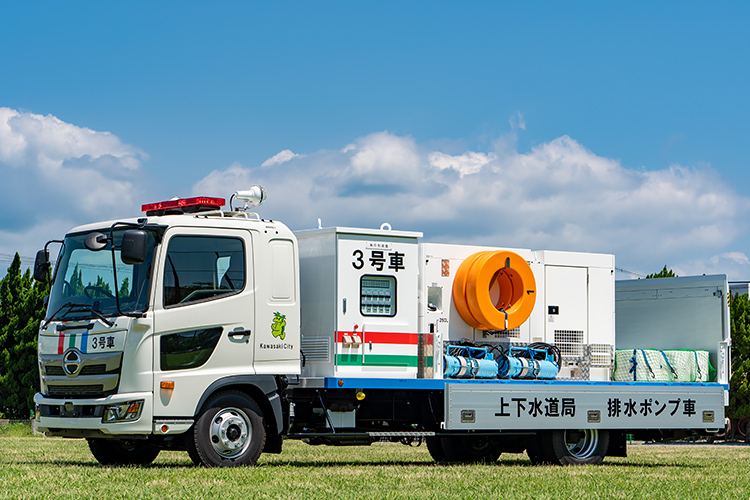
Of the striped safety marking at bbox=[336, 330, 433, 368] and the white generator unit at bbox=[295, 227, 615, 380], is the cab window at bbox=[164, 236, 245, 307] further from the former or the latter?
the striped safety marking at bbox=[336, 330, 433, 368]

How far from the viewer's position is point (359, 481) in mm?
12289

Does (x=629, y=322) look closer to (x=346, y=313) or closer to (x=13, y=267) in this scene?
(x=346, y=313)

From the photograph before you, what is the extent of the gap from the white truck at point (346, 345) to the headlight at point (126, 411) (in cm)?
2

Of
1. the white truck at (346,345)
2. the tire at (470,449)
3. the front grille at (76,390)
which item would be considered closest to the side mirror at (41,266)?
the white truck at (346,345)

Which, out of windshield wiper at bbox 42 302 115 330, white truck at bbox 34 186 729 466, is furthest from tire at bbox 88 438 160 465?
windshield wiper at bbox 42 302 115 330

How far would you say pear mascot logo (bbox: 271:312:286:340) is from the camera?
13711 mm

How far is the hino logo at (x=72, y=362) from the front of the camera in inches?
517

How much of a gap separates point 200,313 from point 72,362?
172 cm

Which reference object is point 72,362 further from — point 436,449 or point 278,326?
point 436,449

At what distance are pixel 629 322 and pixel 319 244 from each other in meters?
6.57

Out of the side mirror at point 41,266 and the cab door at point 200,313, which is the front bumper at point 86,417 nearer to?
the cab door at point 200,313

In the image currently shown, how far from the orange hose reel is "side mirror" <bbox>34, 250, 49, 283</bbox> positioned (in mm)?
5857

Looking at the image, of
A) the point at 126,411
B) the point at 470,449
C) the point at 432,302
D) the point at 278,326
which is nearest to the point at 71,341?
the point at 126,411

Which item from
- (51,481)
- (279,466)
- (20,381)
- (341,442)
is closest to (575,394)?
(341,442)
